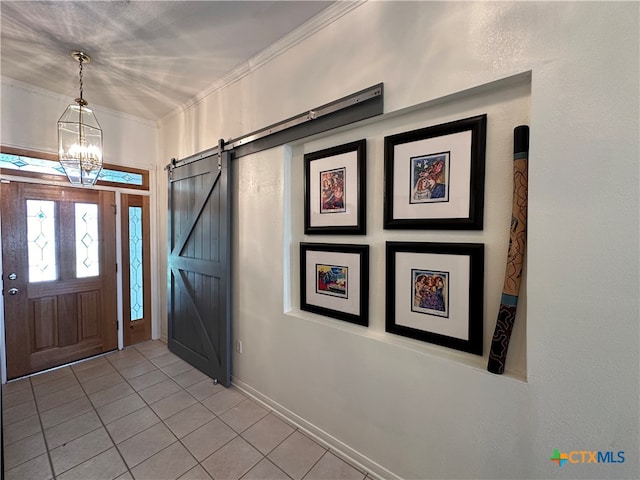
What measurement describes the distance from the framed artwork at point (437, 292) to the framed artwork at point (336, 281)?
0.60 feet

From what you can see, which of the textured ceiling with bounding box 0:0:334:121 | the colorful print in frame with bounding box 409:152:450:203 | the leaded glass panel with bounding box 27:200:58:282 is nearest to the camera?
the colorful print in frame with bounding box 409:152:450:203

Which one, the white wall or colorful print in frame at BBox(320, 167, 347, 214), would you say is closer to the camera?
the white wall

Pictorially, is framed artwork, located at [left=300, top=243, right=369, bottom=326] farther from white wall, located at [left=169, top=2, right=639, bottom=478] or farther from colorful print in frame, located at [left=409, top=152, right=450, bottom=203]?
colorful print in frame, located at [left=409, top=152, right=450, bottom=203]

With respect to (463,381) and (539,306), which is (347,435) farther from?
(539,306)

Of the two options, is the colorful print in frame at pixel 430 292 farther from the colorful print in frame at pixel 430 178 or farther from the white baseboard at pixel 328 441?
the white baseboard at pixel 328 441

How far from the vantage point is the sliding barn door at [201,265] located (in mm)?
2533

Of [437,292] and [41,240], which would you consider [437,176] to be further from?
[41,240]

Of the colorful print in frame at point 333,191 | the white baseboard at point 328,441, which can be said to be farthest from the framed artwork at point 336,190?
the white baseboard at point 328,441

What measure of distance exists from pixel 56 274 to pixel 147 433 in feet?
6.92

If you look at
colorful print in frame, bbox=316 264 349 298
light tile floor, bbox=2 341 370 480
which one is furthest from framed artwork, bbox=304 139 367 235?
light tile floor, bbox=2 341 370 480

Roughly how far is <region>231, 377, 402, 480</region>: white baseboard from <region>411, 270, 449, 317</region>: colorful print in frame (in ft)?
3.30

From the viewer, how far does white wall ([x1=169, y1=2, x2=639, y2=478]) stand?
99 cm

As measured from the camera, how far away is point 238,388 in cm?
252

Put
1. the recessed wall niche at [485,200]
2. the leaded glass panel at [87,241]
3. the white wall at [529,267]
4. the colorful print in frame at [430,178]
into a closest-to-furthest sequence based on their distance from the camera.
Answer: the white wall at [529,267]
the recessed wall niche at [485,200]
the colorful print in frame at [430,178]
the leaded glass panel at [87,241]
